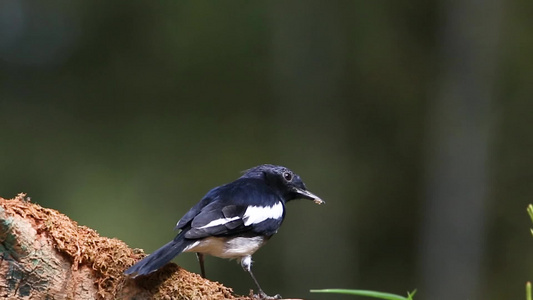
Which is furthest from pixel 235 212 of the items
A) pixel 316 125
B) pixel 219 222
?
pixel 316 125

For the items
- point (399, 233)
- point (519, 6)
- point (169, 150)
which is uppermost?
point (519, 6)

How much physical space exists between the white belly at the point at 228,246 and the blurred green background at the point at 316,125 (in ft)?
21.6

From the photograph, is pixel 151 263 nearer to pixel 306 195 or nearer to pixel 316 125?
pixel 306 195

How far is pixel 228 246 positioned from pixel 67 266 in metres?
1.37

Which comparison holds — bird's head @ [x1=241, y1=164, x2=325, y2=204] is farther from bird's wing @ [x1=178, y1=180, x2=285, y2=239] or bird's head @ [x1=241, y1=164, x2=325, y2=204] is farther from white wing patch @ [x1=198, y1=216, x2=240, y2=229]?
white wing patch @ [x1=198, y1=216, x2=240, y2=229]

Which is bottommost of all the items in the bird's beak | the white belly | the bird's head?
the white belly

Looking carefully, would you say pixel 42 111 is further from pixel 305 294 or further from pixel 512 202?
pixel 512 202

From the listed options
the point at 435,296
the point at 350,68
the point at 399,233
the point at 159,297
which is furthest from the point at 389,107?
the point at 159,297

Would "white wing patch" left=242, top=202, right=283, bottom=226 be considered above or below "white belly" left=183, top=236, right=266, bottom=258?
above

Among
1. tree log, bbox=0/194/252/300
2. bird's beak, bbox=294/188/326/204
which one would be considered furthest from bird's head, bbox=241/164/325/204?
tree log, bbox=0/194/252/300

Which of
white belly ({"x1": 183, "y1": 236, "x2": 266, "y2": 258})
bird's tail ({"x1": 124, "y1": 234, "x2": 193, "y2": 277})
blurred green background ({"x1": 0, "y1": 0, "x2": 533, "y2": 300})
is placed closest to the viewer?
bird's tail ({"x1": 124, "y1": 234, "x2": 193, "y2": 277})

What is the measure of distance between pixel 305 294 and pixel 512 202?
369 cm

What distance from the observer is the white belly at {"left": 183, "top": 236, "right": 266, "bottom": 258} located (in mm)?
3420

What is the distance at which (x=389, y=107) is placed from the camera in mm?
11539
